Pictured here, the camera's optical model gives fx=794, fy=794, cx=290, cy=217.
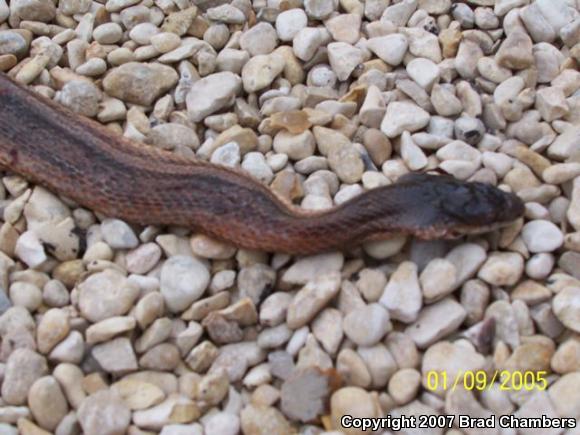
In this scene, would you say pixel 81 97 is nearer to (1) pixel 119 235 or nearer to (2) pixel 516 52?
(1) pixel 119 235

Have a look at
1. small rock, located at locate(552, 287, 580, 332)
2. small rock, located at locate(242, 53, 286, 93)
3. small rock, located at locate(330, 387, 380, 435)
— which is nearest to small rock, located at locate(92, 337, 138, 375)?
small rock, located at locate(330, 387, 380, 435)

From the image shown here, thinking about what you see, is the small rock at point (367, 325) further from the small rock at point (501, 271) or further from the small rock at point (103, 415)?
the small rock at point (103, 415)

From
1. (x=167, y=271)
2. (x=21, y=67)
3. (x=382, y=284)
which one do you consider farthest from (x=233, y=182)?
(x=21, y=67)

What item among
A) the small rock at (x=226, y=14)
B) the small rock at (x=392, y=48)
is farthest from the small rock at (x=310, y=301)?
the small rock at (x=226, y=14)

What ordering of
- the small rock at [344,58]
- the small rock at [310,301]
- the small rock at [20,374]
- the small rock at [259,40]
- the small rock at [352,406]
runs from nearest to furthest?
the small rock at [352,406], the small rock at [20,374], the small rock at [310,301], the small rock at [344,58], the small rock at [259,40]

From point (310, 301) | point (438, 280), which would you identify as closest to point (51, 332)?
point (310, 301)

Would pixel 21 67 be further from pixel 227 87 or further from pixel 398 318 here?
pixel 398 318

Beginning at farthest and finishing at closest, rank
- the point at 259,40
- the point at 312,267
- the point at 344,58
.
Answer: the point at 259,40, the point at 344,58, the point at 312,267
